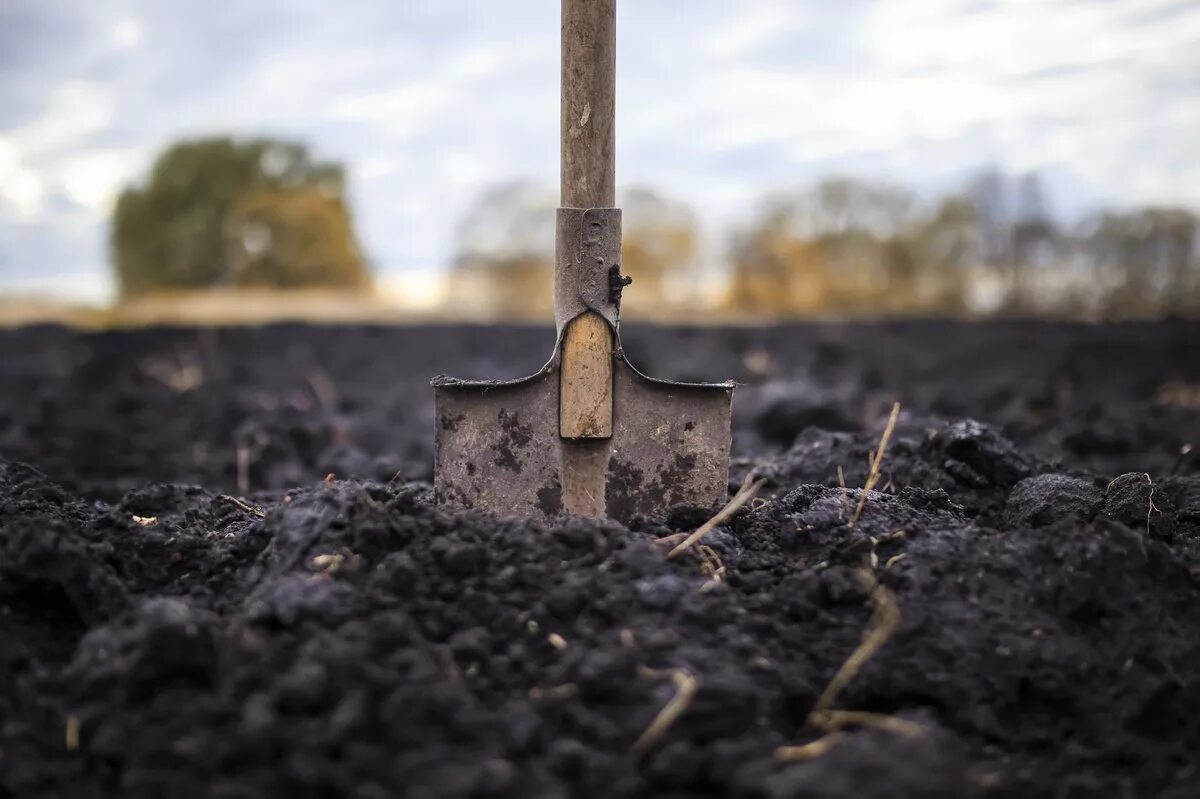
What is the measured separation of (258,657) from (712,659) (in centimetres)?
85

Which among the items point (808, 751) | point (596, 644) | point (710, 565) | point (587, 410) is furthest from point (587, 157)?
point (808, 751)

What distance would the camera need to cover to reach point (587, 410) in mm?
3098

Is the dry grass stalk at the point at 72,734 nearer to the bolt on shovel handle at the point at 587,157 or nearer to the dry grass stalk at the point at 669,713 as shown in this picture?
the dry grass stalk at the point at 669,713

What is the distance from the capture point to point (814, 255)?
824 inches

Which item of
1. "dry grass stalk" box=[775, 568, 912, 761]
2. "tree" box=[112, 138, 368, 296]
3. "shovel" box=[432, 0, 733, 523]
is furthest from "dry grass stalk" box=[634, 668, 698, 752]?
"tree" box=[112, 138, 368, 296]

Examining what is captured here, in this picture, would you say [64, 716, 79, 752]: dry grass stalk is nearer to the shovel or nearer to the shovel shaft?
the shovel

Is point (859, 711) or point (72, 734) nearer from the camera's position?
point (72, 734)

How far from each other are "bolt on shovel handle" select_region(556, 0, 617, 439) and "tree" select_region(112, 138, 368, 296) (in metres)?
32.0

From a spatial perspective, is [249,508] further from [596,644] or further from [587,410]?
[596,644]

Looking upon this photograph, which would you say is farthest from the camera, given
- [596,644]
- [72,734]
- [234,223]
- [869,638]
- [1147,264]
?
[234,223]

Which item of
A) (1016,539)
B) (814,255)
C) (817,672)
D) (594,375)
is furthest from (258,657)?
(814,255)

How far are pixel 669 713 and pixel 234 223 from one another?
36.2 meters

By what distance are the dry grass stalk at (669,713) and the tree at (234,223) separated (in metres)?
33.4

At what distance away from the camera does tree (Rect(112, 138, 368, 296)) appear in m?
33.9
